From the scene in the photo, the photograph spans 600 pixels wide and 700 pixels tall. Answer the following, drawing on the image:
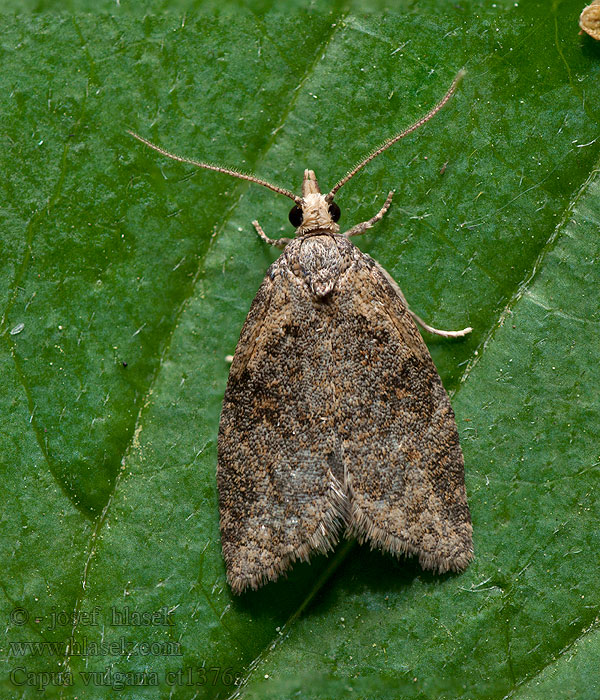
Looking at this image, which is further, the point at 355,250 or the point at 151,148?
the point at 151,148

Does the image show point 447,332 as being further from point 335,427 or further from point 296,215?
point 296,215

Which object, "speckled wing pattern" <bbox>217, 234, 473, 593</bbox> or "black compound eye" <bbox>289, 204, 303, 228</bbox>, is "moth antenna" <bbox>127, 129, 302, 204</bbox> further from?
"speckled wing pattern" <bbox>217, 234, 473, 593</bbox>

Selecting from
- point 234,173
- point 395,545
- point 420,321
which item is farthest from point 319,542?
point 234,173

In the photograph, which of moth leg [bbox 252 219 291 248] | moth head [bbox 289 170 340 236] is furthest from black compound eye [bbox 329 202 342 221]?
moth leg [bbox 252 219 291 248]

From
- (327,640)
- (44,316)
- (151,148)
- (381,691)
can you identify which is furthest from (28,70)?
(381,691)

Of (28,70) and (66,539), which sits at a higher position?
(28,70)

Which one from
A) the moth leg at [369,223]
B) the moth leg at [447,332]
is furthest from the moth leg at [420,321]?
the moth leg at [369,223]

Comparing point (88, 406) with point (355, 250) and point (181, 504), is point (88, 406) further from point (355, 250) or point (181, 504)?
point (355, 250)

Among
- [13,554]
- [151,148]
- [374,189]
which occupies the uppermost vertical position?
[374,189]

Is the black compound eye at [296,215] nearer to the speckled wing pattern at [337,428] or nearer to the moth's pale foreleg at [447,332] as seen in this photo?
the speckled wing pattern at [337,428]
